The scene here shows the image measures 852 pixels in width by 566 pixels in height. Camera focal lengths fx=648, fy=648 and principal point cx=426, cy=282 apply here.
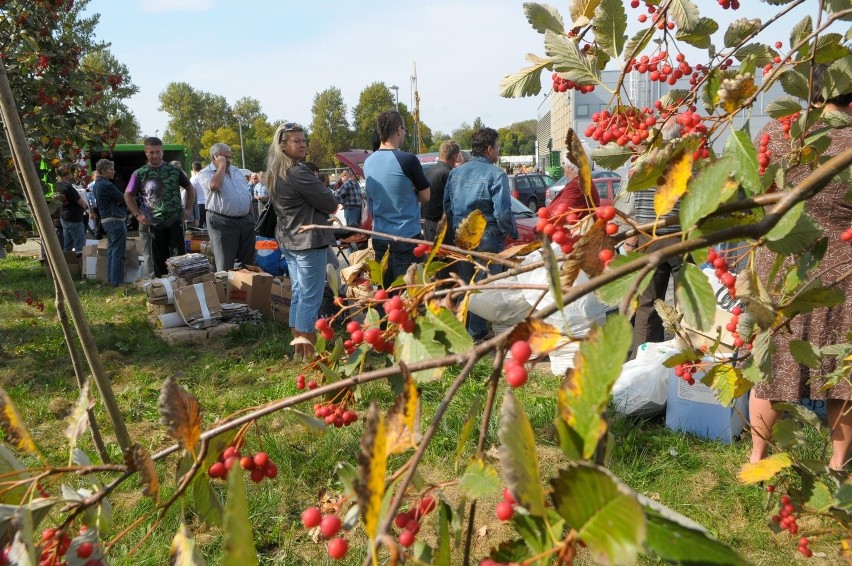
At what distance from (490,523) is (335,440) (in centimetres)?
94

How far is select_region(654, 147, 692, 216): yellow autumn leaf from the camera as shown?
74 centimetres

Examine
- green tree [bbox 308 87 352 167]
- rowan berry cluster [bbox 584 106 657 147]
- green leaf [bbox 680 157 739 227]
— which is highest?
green tree [bbox 308 87 352 167]

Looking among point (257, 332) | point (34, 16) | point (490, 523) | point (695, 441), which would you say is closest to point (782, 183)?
point (490, 523)

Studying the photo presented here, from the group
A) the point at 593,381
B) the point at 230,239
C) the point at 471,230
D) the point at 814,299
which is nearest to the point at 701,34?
the point at 814,299

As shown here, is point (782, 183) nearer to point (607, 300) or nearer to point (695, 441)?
point (607, 300)

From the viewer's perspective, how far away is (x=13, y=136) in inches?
73.0

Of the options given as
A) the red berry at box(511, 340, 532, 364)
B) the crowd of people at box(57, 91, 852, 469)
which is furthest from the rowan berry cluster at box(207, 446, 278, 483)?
the crowd of people at box(57, 91, 852, 469)

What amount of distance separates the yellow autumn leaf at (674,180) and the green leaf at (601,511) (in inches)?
15.5

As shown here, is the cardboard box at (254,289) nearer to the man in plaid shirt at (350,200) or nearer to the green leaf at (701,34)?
the man in plaid shirt at (350,200)

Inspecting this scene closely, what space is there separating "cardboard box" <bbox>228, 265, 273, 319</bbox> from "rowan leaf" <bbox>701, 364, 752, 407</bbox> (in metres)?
5.00

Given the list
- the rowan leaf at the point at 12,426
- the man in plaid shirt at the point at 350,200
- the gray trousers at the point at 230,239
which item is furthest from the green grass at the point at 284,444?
the man in plaid shirt at the point at 350,200

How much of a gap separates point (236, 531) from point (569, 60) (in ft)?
3.13

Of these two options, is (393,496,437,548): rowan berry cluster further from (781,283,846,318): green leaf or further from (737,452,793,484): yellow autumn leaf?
(737,452,793,484): yellow autumn leaf

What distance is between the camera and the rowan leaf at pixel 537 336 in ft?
2.10
